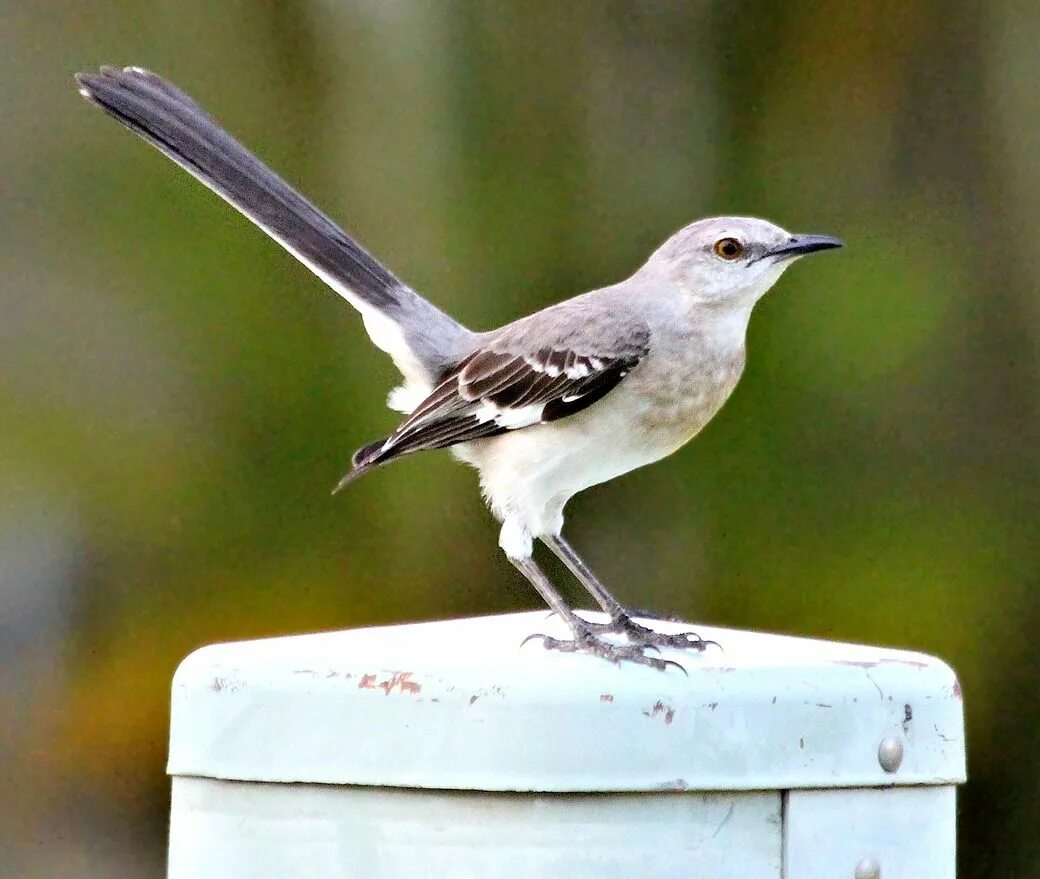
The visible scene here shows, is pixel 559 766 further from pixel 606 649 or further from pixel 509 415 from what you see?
pixel 509 415

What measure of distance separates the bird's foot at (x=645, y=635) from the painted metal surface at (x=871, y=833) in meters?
0.46

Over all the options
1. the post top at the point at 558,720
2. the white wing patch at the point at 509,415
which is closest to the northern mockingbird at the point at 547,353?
the white wing patch at the point at 509,415

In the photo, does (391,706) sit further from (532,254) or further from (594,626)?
(532,254)

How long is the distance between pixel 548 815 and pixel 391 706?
26 centimetres

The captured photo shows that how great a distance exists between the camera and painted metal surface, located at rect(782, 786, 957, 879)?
224 cm

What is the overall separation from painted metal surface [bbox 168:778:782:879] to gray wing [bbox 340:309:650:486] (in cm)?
137

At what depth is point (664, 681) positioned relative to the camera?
7.35ft

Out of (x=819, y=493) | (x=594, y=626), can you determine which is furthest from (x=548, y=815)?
(x=819, y=493)

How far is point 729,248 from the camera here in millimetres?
3762

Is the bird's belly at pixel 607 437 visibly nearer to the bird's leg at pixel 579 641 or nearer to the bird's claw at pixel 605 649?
the bird's leg at pixel 579 641

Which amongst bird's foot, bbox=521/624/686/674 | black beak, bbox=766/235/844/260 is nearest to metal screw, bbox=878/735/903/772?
bird's foot, bbox=521/624/686/674

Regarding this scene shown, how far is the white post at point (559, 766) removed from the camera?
7.13 feet

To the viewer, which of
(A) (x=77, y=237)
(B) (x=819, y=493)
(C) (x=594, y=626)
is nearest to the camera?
(C) (x=594, y=626)

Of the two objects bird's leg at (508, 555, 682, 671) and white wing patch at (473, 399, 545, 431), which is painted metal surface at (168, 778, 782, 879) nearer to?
bird's leg at (508, 555, 682, 671)
